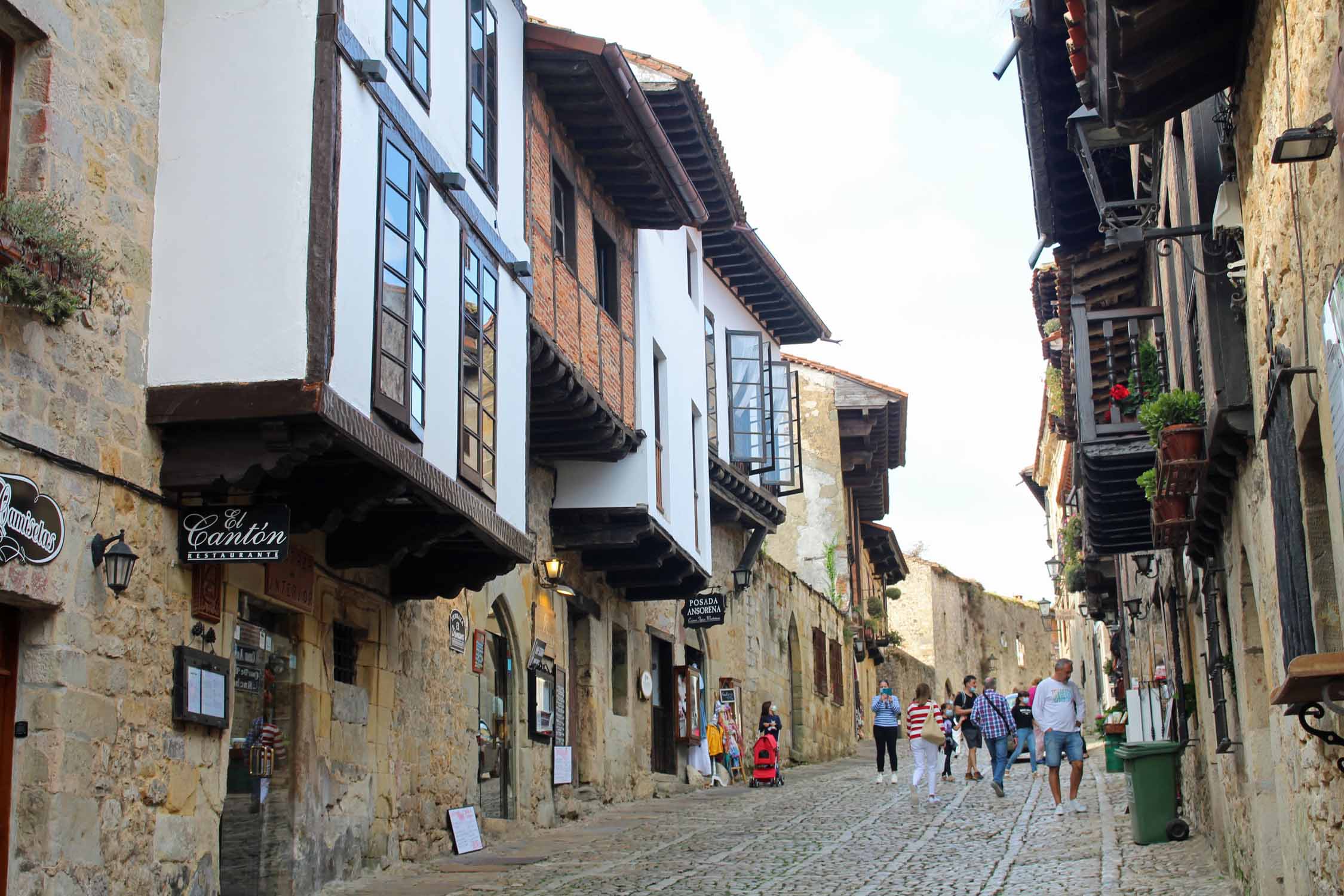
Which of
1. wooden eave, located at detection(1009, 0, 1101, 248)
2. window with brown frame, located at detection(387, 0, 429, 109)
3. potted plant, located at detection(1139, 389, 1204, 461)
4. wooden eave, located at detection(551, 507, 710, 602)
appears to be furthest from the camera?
wooden eave, located at detection(551, 507, 710, 602)

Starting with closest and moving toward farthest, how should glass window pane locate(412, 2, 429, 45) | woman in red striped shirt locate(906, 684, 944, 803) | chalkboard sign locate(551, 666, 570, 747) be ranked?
glass window pane locate(412, 2, 429, 45) < chalkboard sign locate(551, 666, 570, 747) < woman in red striped shirt locate(906, 684, 944, 803)

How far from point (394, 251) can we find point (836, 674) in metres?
25.1

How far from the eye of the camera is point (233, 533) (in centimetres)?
880

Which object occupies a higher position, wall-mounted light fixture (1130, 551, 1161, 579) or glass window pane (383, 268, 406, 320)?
glass window pane (383, 268, 406, 320)

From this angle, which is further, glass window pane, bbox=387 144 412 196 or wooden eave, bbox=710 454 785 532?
wooden eave, bbox=710 454 785 532

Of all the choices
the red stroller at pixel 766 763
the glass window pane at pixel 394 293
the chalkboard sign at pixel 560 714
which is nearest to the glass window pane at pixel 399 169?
the glass window pane at pixel 394 293

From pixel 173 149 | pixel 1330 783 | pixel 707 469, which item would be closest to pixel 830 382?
pixel 707 469

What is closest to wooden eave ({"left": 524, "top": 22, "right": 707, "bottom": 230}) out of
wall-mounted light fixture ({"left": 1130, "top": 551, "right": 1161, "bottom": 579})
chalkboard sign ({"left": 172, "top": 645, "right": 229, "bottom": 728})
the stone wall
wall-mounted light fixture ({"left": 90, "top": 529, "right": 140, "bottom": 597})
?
wall-mounted light fixture ({"left": 1130, "top": 551, "right": 1161, "bottom": 579})

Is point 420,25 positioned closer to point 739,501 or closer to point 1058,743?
point 1058,743

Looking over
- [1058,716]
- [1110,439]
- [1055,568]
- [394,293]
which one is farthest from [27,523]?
[1055,568]

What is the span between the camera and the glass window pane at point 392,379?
31.2ft

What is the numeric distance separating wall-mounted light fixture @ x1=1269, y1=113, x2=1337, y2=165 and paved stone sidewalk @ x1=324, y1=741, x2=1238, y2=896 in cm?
591

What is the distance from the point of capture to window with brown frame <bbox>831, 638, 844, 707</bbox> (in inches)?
1297

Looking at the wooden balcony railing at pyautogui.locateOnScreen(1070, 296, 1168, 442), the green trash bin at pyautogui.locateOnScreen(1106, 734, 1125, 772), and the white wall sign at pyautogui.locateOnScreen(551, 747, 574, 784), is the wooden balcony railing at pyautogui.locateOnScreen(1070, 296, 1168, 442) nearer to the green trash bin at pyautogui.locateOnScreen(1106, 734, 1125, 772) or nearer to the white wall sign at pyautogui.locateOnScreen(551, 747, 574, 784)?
the green trash bin at pyautogui.locateOnScreen(1106, 734, 1125, 772)
